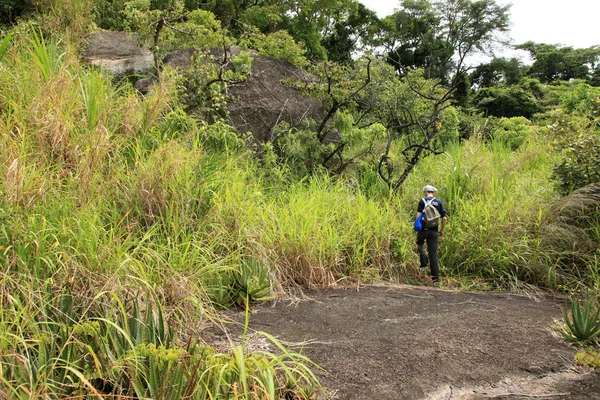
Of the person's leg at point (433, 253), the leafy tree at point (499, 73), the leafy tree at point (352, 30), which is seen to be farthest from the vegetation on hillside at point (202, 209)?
the leafy tree at point (499, 73)

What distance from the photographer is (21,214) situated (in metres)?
2.94

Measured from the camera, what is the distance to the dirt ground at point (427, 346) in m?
2.61

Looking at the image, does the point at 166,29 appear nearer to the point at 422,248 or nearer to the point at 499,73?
the point at 422,248

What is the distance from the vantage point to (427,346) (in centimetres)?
310

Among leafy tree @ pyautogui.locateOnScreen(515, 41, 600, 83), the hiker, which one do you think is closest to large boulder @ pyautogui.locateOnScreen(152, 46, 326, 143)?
the hiker

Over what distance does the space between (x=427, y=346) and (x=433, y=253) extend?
248 cm

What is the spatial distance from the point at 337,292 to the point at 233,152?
2280 mm

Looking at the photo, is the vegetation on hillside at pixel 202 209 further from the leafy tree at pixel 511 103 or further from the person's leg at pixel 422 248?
the leafy tree at pixel 511 103

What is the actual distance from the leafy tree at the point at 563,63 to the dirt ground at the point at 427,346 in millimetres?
23239

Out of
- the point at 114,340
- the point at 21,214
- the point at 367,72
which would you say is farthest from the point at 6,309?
the point at 367,72

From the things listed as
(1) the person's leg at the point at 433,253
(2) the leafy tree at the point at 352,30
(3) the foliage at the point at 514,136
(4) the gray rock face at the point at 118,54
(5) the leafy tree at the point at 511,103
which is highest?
(2) the leafy tree at the point at 352,30

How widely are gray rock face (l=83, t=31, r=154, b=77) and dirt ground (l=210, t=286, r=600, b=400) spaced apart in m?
4.76

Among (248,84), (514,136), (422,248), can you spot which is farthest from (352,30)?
(422,248)

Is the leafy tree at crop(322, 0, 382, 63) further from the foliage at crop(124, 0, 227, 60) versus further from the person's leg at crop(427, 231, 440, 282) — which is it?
the person's leg at crop(427, 231, 440, 282)
